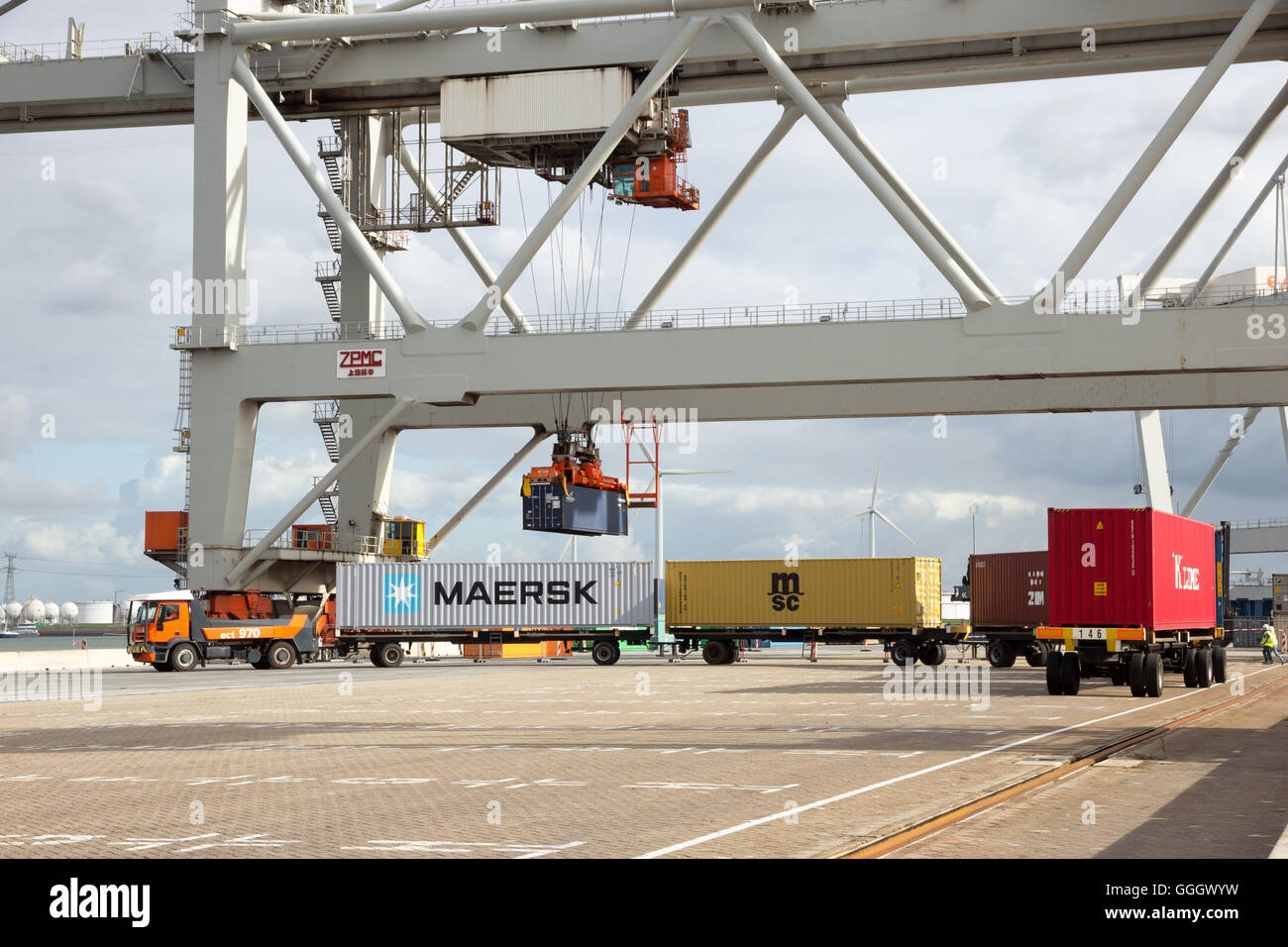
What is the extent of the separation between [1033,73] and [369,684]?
27.3 metres

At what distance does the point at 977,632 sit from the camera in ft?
165

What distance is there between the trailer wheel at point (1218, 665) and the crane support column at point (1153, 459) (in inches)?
1476

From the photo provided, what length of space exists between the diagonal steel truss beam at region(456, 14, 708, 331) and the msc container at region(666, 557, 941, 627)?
1889cm

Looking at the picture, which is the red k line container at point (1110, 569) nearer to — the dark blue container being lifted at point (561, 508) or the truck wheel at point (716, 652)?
the dark blue container being lifted at point (561, 508)

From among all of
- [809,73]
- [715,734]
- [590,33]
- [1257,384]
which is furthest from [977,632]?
[715,734]

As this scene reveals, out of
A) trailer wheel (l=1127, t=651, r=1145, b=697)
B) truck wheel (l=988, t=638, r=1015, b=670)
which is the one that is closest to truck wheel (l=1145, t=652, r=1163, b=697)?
trailer wheel (l=1127, t=651, r=1145, b=697)

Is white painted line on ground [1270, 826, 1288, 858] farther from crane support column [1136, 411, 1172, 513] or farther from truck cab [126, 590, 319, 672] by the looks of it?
crane support column [1136, 411, 1172, 513]

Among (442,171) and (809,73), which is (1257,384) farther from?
(442,171)

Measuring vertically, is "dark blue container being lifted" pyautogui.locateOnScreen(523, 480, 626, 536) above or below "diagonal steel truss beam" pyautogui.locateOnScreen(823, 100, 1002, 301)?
below

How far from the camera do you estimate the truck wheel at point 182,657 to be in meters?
50.5

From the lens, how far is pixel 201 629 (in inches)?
1977

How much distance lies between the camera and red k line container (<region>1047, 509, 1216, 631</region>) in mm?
28781

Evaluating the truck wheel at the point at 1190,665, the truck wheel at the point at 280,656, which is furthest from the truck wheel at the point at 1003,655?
the truck wheel at the point at 280,656

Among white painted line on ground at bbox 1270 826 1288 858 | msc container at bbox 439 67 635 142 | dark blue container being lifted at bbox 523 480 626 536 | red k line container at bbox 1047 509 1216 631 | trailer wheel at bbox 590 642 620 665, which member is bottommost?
trailer wheel at bbox 590 642 620 665
